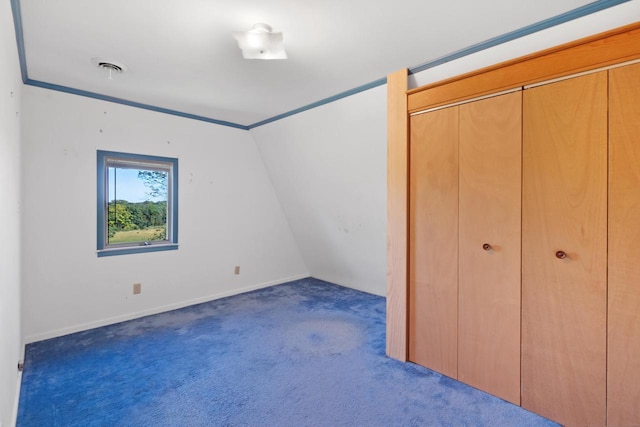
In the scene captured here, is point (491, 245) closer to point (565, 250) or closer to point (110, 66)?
point (565, 250)

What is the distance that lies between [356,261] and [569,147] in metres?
2.90

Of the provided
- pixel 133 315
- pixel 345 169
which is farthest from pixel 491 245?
pixel 133 315

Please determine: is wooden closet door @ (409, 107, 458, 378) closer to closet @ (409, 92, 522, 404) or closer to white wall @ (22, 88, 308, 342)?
closet @ (409, 92, 522, 404)

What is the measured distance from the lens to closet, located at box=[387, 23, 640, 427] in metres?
1.57

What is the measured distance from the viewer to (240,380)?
7.29 feet

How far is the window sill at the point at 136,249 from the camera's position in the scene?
10.5 ft

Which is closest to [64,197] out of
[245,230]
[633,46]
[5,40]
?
[5,40]

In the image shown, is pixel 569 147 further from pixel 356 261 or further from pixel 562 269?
pixel 356 261

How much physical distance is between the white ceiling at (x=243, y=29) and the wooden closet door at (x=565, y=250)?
0.59 meters

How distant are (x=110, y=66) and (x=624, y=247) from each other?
3476 mm

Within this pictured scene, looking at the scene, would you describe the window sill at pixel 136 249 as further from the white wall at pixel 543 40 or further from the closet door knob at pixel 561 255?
the closet door knob at pixel 561 255

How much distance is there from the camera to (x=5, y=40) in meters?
1.58

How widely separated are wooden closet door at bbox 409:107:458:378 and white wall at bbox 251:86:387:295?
27.8 inches

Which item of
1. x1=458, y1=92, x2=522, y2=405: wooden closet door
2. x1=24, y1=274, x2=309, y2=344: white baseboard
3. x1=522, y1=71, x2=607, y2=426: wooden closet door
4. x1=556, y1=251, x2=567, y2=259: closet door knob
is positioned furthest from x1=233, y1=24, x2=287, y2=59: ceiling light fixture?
x1=24, y1=274, x2=309, y2=344: white baseboard
